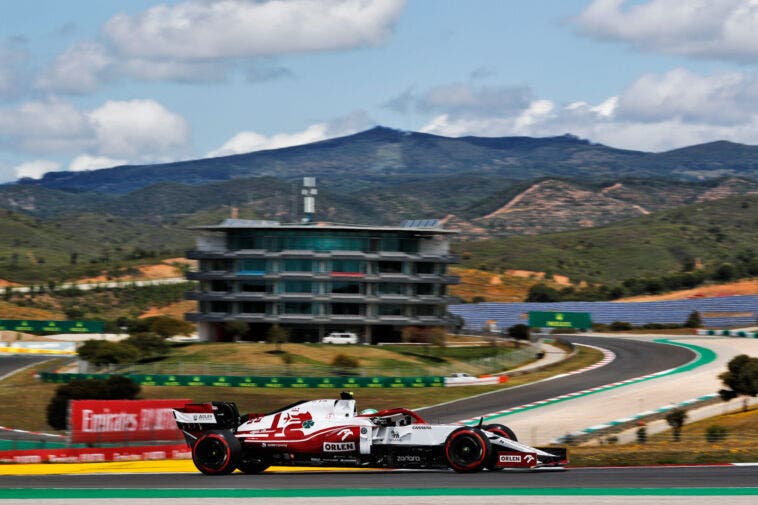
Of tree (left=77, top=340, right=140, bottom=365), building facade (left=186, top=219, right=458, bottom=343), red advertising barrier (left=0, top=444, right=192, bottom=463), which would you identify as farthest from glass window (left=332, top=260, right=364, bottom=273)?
red advertising barrier (left=0, top=444, right=192, bottom=463)

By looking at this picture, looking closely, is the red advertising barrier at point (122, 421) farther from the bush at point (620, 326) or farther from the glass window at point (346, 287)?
the bush at point (620, 326)

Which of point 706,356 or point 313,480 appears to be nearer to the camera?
point 313,480

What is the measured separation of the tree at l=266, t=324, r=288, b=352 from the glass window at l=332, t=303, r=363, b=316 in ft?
21.2

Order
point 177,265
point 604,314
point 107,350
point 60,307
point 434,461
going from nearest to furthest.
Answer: point 434,461 < point 107,350 < point 604,314 < point 60,307 < point 177,265

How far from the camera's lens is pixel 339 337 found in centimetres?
10244

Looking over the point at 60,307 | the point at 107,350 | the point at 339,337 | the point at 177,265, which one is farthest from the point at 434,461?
the point at 177,265

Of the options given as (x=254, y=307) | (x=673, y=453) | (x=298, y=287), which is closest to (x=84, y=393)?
(x=673, y=453)

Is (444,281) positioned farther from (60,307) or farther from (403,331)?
(60,307)

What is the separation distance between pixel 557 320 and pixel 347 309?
26515mm

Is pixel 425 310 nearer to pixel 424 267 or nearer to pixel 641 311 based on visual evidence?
pixel 424 267

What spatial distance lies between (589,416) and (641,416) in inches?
111

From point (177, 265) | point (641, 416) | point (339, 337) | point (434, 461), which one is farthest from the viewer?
point (177, 265)

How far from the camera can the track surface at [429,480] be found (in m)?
23.3

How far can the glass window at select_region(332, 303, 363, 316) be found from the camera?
105 metres
